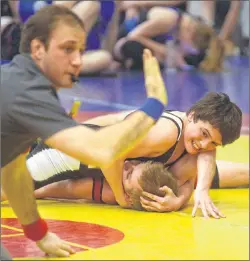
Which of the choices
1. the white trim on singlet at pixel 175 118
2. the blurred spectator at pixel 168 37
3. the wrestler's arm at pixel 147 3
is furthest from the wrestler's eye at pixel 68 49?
the wrestler's arm at pixel 147 3

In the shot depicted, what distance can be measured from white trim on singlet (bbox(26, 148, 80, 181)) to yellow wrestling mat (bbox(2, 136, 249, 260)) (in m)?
0.18

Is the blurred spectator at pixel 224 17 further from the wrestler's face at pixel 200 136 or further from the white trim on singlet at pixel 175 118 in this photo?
the wrestler's face at pixel 200 136

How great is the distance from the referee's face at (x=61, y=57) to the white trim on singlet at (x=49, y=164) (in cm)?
168

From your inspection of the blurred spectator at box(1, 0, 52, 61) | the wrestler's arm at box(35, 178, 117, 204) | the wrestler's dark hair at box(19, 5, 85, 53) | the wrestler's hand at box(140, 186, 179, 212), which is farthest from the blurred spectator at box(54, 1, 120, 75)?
the wrestler's dark hair at box(19, 5, 85, 53)

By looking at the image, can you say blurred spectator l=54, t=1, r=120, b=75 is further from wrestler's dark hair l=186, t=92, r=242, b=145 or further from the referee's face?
the referee's face

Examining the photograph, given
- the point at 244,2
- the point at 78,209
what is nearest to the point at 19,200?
the point at 78,209

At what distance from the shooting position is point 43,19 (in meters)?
3.19

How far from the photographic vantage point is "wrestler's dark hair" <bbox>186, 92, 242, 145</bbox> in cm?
458

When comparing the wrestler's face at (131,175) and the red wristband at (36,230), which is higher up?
the red wristband at (36,230)

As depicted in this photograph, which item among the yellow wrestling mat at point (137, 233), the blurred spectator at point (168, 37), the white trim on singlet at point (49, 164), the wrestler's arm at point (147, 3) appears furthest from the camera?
the wrestler's arm at point (147, 3)

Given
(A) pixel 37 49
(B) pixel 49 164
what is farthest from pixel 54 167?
(A) pixel 37 49

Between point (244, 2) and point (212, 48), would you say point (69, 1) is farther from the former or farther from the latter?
point (244, 2)

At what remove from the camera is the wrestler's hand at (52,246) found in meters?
3.54

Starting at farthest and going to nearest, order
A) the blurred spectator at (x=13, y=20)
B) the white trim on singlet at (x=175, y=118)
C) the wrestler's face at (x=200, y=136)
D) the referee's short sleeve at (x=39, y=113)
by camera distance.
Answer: the blurred spectator at (x=13, y=20) → the white trim on singlet at (x=175, y=118) → the wrestler's face at (x=200, y=136) → the referee's short sleeve at (x=39, y=113)
